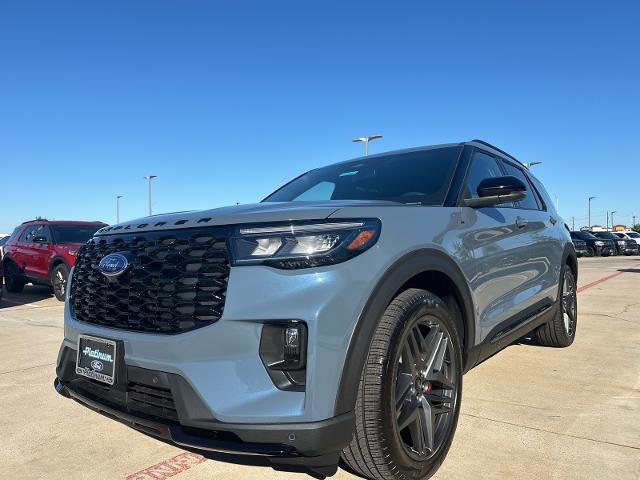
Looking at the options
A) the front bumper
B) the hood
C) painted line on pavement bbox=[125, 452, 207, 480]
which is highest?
the hood

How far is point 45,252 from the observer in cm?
1009

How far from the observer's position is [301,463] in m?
1.84

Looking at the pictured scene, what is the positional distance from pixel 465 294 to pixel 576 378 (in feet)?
6.21

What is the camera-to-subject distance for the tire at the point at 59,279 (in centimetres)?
972

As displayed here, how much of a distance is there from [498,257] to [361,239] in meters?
1.52

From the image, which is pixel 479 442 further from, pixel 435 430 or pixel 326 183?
pixel 326 183

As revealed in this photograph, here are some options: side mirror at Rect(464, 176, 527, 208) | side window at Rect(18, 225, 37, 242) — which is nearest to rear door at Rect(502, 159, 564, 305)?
side mirror at Rect(464, 176, 527, 208)

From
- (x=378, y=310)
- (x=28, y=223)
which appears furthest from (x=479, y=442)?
(x=28, y=223)

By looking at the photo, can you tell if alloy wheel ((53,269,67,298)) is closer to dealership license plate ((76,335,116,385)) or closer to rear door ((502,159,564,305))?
dealership license plate ((76,335,116,385))

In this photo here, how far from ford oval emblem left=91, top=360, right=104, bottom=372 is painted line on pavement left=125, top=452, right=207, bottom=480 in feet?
1.89

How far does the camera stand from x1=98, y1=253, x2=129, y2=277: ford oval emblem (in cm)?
226

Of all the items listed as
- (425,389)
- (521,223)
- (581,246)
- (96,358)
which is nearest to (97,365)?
(96,358)

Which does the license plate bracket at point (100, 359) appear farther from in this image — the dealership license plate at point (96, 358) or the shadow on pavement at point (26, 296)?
the shadow on pavement at point (26, 296)

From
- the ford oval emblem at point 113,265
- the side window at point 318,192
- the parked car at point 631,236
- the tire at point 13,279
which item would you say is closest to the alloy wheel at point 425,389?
the ford oval emblem at point 113,265
